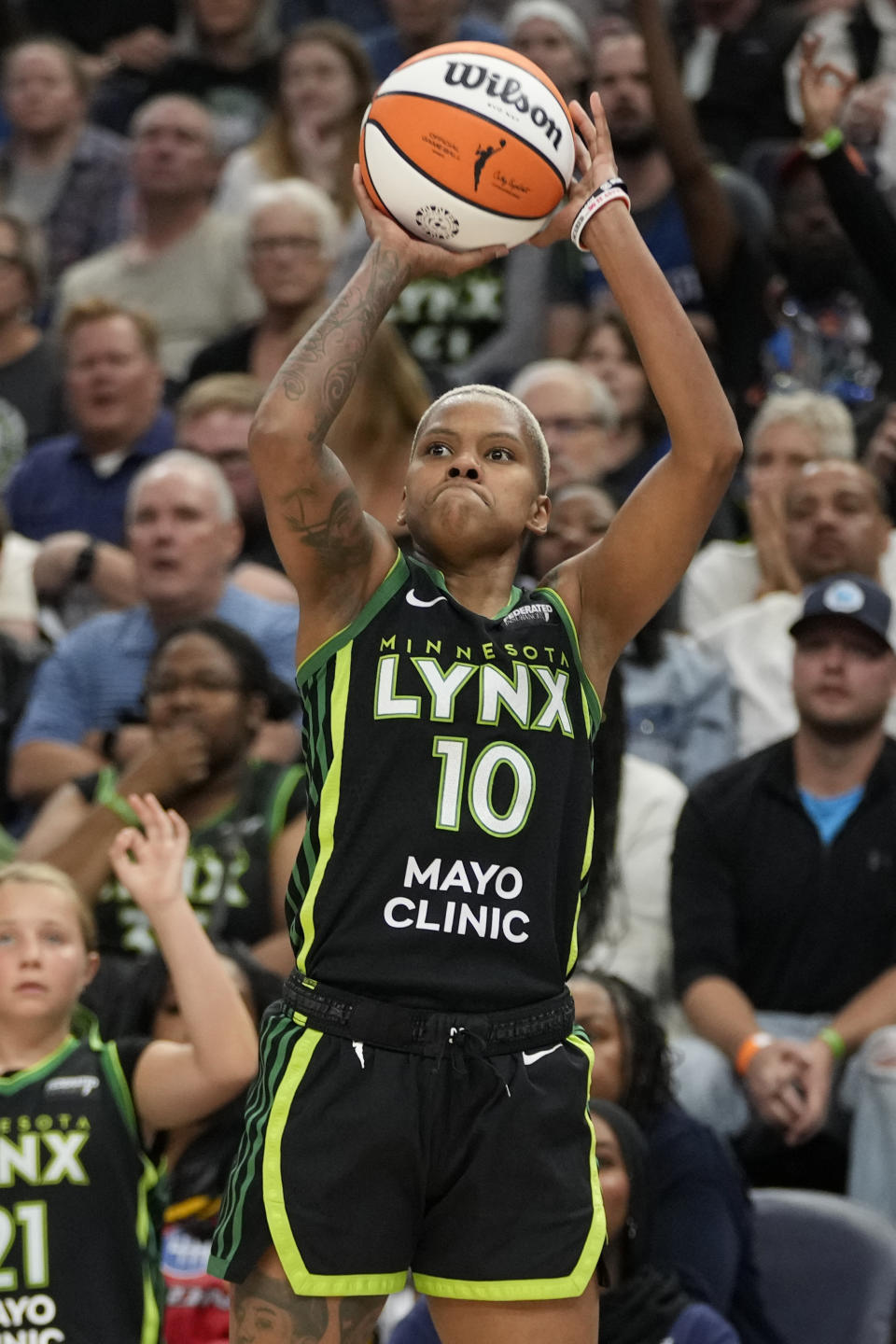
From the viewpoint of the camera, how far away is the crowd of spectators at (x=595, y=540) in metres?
5.37

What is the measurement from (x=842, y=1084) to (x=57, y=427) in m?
4.67

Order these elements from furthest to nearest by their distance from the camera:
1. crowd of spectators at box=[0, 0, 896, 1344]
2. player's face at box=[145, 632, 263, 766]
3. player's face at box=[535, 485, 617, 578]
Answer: player's face at box=[535, 485, 617, 578]
player's face at box=[145, 632, 263, 766]
crowd of spectators at box=[0, 0, 896, 1344]

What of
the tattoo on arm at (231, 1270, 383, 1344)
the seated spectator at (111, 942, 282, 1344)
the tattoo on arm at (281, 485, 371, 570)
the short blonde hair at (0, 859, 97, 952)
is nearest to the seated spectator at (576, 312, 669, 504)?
the seated spectator at (111, 942, 282, 1344)

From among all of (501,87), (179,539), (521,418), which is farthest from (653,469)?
(179,539)

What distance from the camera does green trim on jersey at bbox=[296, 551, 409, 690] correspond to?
130 inches

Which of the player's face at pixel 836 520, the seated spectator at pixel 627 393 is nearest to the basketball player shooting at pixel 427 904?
the player's face at pixel 836 520

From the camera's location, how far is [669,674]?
261 inches

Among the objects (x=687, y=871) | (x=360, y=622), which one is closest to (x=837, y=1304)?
(x=687, y=871)

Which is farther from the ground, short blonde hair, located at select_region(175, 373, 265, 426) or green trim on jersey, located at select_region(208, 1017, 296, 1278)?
short blonde hair, located at select_region(175, 373, 265, 426)

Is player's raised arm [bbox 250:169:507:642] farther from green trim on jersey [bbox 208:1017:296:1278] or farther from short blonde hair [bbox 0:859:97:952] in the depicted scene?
short blonde hair [bbox 0:859:97:952]

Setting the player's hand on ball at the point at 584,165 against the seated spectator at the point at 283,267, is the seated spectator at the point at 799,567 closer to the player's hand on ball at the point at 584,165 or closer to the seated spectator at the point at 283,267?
the seated spectator at the point at 283,267

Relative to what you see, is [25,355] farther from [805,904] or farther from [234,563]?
[805,904]

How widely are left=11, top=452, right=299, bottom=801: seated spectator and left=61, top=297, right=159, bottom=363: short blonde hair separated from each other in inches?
58.0

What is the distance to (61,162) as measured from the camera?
33.2 ft
